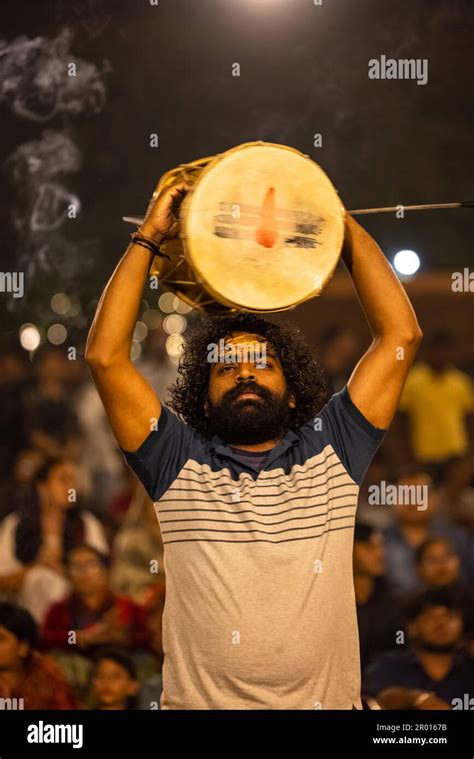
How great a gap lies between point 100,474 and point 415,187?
5.83 feet

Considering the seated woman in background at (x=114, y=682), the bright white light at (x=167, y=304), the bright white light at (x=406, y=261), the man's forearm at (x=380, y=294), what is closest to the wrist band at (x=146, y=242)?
the man's forearm at (x=380, y=294)

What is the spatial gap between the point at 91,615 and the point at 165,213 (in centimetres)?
162

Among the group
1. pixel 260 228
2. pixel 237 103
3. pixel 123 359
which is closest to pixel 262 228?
pixel 260 228

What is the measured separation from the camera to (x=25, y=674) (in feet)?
10.1

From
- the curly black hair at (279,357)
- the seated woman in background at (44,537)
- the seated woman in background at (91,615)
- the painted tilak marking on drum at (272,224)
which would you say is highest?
the painted tilak marking on drum at (272,224)

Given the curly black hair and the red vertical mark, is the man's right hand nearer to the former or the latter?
the red vertical mark

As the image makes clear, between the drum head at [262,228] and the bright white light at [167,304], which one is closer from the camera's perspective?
the drum head at [262,228]

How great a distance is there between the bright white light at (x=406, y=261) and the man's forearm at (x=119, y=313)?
2.35 meters

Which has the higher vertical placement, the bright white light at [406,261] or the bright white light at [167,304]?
the bright white light at [167,304]

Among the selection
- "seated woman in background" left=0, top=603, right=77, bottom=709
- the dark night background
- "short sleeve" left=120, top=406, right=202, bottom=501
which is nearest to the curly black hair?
"short sleeve" left=120, top=406, right=202, bottom=501

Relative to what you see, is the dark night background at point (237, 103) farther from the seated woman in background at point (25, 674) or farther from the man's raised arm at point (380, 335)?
the man's raised arm at point (380, 335)

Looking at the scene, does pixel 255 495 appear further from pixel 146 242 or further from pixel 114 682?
pixel 114 682

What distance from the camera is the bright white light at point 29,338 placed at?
4.54 metres

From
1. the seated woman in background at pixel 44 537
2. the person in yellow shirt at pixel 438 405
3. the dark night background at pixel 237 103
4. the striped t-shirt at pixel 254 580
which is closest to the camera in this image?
the striped t-shirt at pixel 254 580
